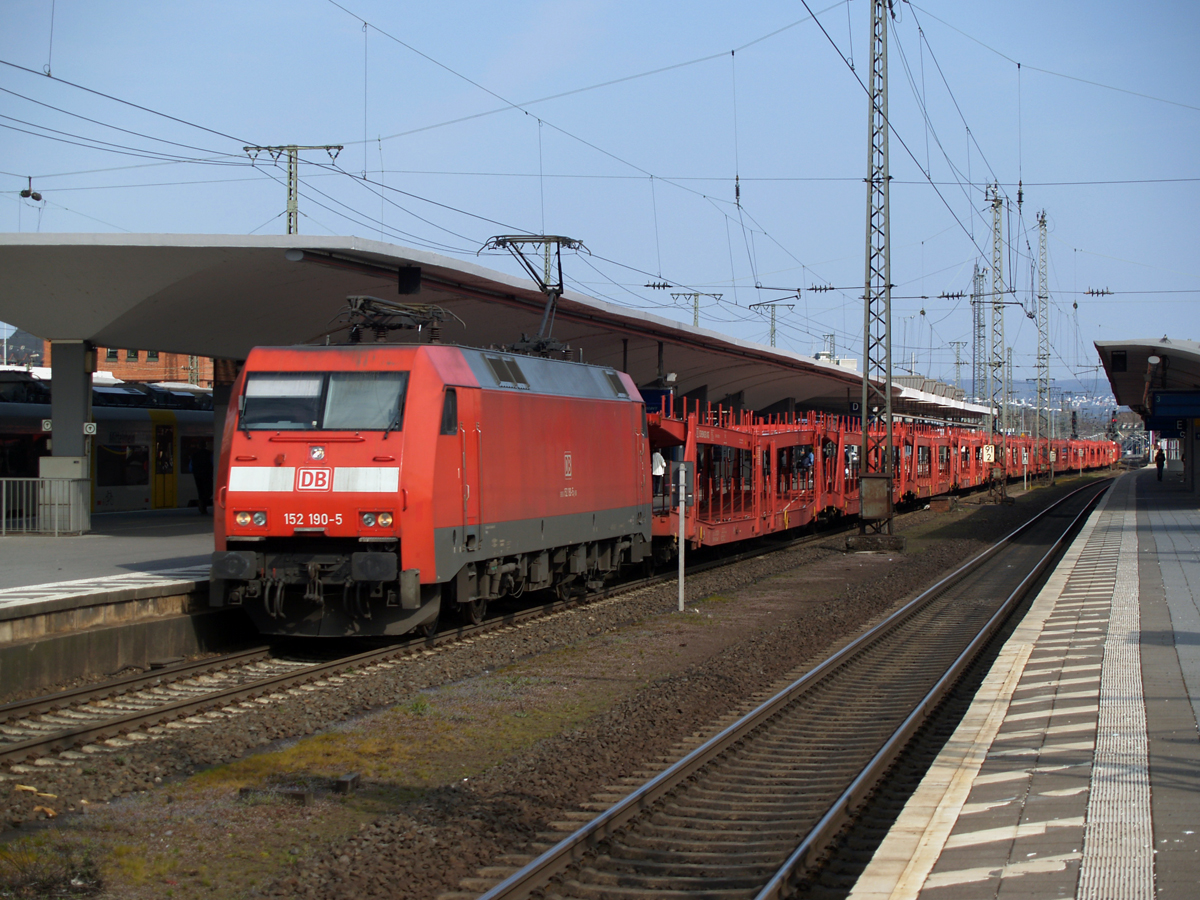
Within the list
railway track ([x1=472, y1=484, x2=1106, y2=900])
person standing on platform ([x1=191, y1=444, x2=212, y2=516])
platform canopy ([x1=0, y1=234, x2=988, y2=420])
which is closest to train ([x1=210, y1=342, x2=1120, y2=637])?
platform canopy ([x1=0, y1=234, x2=988, y2=420])

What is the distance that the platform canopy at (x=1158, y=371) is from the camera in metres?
29.6

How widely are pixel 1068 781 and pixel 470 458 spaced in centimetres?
718

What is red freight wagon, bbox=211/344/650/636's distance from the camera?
11016mm

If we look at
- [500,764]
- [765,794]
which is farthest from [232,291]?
[765,794]

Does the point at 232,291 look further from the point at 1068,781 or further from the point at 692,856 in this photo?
the point at 1068,781

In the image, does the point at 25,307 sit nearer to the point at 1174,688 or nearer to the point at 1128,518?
the point at 1174,688

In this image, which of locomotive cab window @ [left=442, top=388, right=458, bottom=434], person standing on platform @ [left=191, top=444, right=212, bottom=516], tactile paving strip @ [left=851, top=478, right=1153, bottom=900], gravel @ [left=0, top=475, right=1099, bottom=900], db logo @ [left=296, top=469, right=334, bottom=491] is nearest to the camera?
tactile paving strip @ [left=851, top=478, right=1153, bottom=900]

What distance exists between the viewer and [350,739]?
8266mm

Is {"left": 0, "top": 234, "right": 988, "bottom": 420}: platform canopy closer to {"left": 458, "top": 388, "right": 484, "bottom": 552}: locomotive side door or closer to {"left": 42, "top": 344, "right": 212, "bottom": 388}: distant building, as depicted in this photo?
{"left": 458, "top": 388, "right": 484, "bottom": 552}: locomotive side door

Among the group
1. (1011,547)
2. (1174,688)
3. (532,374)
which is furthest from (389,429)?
(1011,547)

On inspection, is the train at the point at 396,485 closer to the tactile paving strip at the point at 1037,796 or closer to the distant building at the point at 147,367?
the tactile paving strip at the point at 1037,796

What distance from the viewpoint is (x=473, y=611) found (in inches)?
536

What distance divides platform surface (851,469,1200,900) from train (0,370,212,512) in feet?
69.5

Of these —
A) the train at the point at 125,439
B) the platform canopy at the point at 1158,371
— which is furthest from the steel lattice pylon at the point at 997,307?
the train at the point at 125,439
